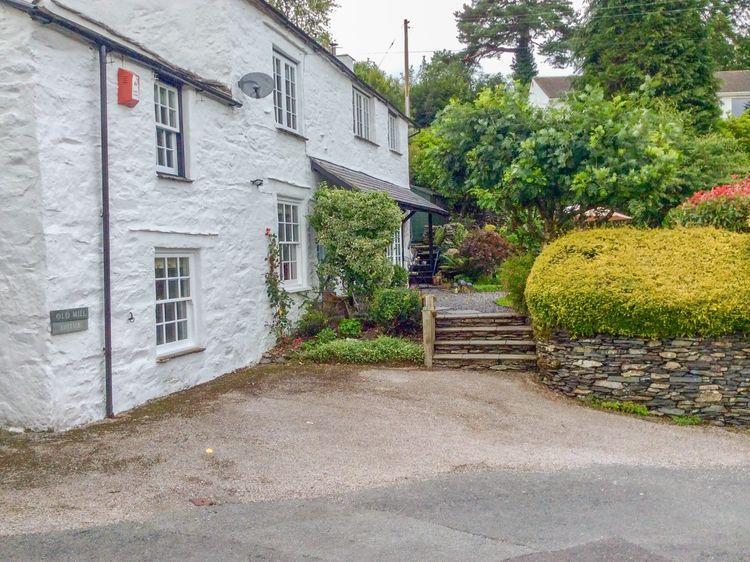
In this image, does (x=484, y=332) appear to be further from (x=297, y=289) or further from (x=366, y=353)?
(x=297, y=289)

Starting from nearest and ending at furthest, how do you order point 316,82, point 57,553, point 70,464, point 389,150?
point 57,553 → point 70,464 → point 316,82 → point 389,150

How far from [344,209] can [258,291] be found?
8.20ft

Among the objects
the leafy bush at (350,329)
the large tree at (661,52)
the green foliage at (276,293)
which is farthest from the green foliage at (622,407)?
the large tree at (661,52)

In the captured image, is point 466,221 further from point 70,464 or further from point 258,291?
point 70,464

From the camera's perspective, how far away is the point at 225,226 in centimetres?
1047

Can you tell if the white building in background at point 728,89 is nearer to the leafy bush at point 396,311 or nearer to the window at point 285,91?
the window at point 285,91

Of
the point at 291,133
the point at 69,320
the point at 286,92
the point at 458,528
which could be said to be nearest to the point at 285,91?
the point at 286,92

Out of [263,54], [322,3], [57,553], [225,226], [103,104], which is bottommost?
[57,553]

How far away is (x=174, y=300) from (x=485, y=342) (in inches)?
206

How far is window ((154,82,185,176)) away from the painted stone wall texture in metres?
6.32

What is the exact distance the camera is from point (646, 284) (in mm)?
9195

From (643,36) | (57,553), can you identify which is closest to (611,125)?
(57,553)

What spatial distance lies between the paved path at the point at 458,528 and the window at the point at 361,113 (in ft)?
41.6

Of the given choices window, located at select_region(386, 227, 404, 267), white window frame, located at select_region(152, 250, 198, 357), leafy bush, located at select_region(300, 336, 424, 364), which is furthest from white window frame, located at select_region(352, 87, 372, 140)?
white window frame, located at select_region(152, 250, 198, 357)
